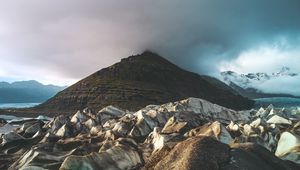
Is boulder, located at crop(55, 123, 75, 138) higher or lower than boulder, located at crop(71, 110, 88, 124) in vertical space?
lower

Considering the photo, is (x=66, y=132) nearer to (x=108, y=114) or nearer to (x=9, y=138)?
(x=9, y=138)

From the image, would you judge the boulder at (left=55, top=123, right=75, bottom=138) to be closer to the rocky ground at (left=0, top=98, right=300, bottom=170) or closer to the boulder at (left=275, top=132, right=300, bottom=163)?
the rocky ground at (left=0, top=98, right=300, bottom=170)

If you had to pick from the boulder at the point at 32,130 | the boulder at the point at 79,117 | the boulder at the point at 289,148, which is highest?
the boulder at the point at 79,117

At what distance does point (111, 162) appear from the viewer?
22.7m

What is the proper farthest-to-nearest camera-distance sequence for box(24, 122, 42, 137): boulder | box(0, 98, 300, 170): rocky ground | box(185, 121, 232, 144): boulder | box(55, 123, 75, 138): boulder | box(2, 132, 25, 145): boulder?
box(24, 122, 42, 137): boulder → box(55, 123, 75, 138): boulder → box(2, 132, 25, 145): boulder → box(185, 121, 232, 144): boulder → box(0, 98, 300, 170): rocky ground

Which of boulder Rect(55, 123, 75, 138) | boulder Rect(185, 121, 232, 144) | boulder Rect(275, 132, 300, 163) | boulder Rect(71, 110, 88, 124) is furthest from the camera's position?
boulder Rect(71, 110, 88, 124)

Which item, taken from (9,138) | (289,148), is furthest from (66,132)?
(289,148)

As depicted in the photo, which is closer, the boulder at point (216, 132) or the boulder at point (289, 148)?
the boulder at point (289, 148)

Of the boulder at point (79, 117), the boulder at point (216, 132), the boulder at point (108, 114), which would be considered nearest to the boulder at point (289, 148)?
the boulder at point (216, 132)

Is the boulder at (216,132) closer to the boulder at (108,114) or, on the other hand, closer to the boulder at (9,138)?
the boulder at (9,138)

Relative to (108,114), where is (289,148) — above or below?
below

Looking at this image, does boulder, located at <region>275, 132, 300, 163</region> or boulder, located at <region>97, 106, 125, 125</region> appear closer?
boulder, located at <region>275, 132, 300, 163</region>

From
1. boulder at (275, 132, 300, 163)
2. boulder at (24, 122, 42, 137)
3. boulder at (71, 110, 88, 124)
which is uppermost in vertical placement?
boulder at (71, 110, 88, 124)

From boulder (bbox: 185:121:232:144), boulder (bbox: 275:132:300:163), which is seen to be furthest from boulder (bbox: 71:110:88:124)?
boulder (bbox: 275:132:300:163)
